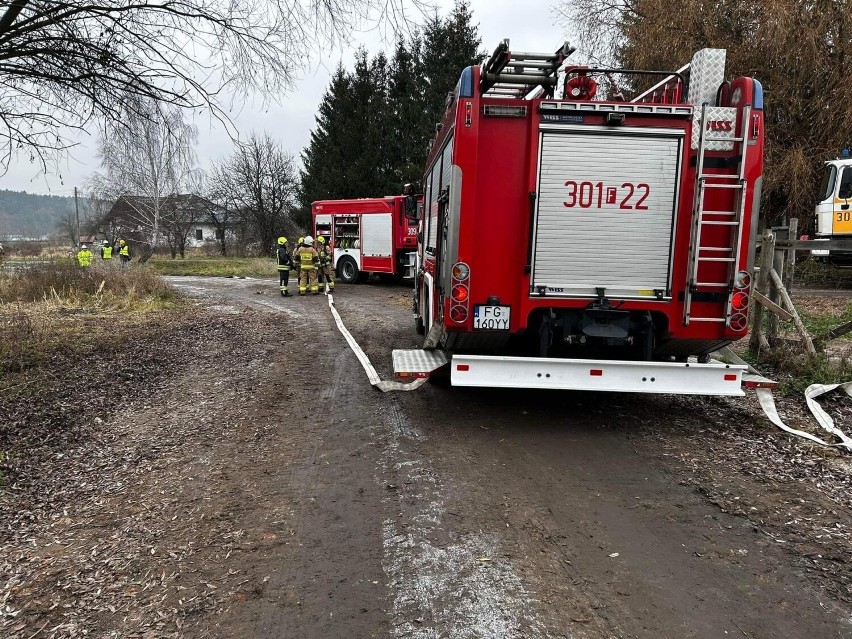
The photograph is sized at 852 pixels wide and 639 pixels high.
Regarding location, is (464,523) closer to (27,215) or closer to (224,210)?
(224,210)

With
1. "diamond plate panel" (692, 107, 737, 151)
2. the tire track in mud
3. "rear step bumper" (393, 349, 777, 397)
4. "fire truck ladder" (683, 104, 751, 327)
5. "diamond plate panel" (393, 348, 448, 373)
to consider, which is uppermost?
"diamond plate panel" (692, 107, 737, 151)

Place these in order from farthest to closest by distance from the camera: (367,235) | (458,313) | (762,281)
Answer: (367,235) < (762,281) < (458,313)

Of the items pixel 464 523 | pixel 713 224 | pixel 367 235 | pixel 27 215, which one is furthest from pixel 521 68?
pixel 27 215

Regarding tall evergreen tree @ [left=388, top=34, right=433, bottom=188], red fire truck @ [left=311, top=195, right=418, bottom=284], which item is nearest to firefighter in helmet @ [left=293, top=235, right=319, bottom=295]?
red fire truck @ [left=311, top=195, right=418, bottom=284]

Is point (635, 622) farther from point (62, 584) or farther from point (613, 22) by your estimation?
point (613, 22)

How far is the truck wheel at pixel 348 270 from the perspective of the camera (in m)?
23.3

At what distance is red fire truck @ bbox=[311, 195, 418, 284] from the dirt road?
14.1 metres

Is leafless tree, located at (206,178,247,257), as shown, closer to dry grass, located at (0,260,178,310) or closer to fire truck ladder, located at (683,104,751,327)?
dry grass, located at (0,260,178,310)

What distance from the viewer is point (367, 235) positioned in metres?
22.2

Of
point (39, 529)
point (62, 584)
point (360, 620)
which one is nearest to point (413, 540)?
point (360, 620)

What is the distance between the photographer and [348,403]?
6477mm

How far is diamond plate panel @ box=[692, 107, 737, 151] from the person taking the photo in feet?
16.6

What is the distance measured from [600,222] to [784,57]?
14.0 metres

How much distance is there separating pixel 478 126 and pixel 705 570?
3.63m
